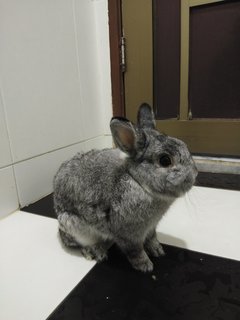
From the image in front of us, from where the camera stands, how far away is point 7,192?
1367 mm

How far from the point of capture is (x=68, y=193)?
97 centimetres

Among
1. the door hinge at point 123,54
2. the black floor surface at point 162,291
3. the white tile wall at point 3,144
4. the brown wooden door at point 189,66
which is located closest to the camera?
the black floor surface at point 162,291

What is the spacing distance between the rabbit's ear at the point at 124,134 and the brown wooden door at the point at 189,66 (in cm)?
114

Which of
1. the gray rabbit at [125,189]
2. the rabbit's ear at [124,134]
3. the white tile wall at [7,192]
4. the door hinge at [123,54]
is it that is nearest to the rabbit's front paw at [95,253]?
the gray rabbit at [125,189]

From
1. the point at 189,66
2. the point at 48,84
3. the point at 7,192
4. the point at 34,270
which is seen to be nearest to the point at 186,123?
the point at 189,66

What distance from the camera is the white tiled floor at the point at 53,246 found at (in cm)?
83

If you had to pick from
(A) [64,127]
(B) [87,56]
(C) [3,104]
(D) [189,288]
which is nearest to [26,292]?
(D) [189,288]

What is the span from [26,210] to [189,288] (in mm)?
923

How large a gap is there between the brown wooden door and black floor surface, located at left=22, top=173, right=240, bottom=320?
1043 mm

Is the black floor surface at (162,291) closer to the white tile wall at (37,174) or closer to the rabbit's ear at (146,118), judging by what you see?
the rabbit's ear at (146,118)

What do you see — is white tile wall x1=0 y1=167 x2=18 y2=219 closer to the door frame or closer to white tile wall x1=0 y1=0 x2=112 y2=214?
white tile wall x1=0 y1=0 x2=112 y2=214

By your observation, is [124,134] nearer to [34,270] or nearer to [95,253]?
[95,253]

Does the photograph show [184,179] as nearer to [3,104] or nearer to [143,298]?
[143,298]

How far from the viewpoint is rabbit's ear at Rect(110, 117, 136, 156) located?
0.77 m
